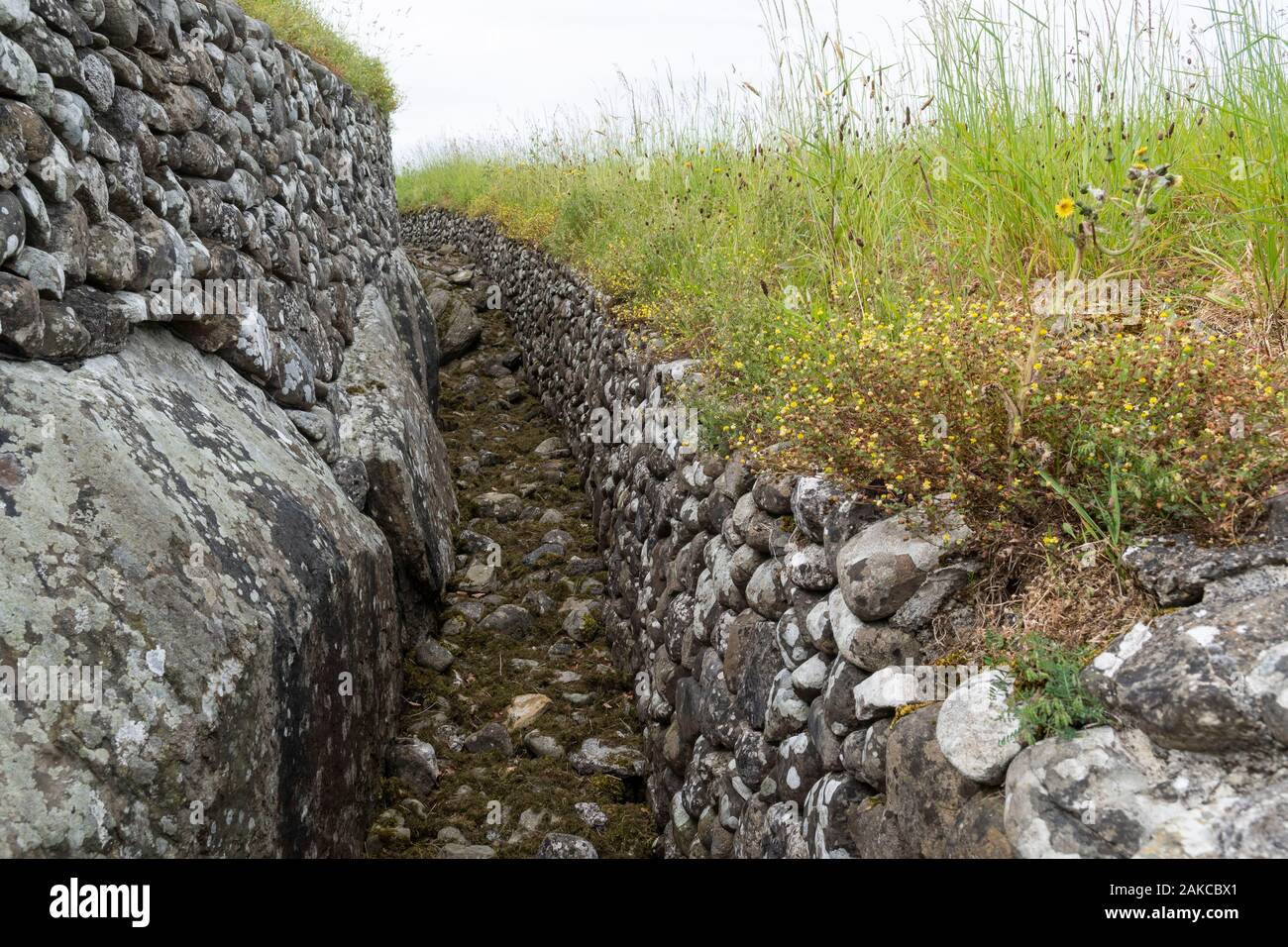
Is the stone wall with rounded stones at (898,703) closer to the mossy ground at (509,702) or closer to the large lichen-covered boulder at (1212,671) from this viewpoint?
the large lichen-covered boulder at (1212,671)

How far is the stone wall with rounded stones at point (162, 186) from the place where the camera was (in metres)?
2.60

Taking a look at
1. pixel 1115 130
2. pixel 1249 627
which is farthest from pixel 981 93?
pixel 1249 627

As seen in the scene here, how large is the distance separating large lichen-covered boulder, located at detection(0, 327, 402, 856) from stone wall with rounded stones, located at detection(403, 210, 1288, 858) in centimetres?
149

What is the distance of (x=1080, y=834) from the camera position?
4.96 feet

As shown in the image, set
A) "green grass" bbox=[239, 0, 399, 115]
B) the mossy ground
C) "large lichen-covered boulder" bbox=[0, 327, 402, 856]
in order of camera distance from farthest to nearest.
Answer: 1. "green grass" bbox=[239, 0, 399, 115]
2. the mossy ground
3. "large lichen-covered boulder" bbox=[0, 327, 402, 856]

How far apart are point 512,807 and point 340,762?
89cm

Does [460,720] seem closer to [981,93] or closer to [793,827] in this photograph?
[793,827]

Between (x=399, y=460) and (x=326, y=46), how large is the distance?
528cm

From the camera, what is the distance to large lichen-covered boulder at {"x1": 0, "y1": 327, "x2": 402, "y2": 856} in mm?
2172

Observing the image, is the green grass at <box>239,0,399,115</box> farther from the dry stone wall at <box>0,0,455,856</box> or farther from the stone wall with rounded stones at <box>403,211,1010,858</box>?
the stone wall with rounded stones at <box>403,211,1010,858</box>

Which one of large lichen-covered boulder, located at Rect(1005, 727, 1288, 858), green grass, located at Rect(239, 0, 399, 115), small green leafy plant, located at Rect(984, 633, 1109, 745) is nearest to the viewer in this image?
large lichen-covered boulder, located at Rect(1005, 727, 1288, 858)

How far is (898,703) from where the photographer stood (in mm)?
2104

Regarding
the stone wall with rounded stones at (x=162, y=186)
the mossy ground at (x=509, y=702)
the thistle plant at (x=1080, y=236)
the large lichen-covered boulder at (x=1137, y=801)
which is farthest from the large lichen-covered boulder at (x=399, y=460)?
the large lichen-covered boulder at (x=1137, y=801)

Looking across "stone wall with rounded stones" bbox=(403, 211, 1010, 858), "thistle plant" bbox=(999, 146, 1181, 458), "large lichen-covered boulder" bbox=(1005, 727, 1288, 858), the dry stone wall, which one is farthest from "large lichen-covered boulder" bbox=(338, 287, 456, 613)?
"large lichen-covered boulder" bbox=(1005, 727, 1288, 858)
